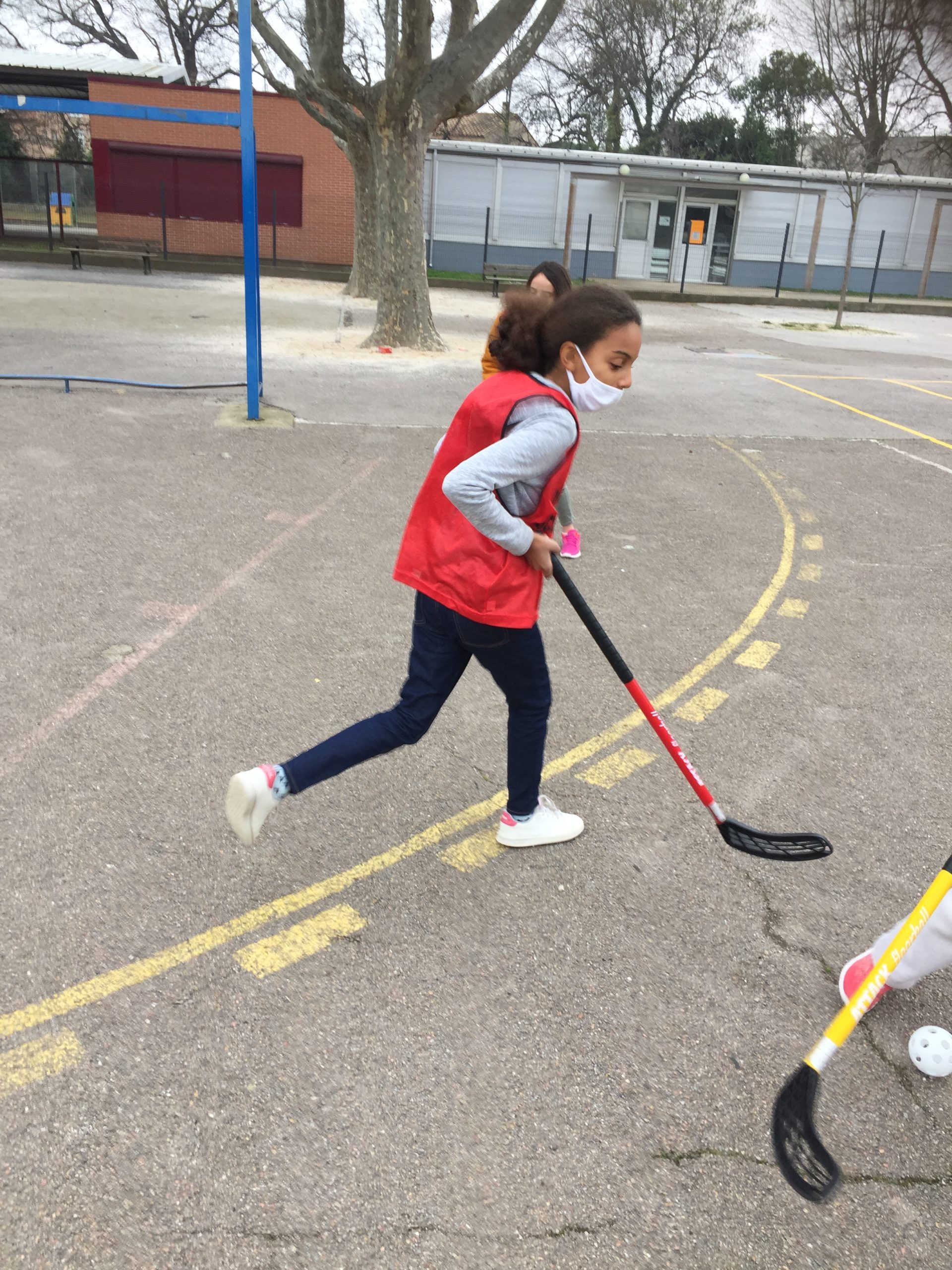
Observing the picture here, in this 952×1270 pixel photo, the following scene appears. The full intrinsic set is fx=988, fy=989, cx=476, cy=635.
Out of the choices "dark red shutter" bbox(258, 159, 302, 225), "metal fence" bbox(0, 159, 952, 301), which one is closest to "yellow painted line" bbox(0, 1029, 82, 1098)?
"metal fence" bbox(0, 159, 952, 301)

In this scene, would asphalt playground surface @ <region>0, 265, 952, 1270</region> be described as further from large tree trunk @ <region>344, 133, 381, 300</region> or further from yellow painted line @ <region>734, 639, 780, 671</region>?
large tree trunk @ <region>344, 133, 381, 300</region>

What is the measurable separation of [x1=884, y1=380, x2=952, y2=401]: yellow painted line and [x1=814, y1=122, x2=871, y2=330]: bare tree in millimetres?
7920

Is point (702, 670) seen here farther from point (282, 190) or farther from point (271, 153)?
point (271, 153)

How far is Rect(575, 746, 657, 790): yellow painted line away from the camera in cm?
379

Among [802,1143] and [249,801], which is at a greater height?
[249,801]

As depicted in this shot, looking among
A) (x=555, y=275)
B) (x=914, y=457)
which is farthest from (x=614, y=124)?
(x=555, y=275)

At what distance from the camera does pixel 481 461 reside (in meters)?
2.55

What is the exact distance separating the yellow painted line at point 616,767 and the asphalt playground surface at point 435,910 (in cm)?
2

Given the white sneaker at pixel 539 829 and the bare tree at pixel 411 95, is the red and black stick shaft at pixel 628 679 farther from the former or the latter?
the bare tree at pixel 411 95

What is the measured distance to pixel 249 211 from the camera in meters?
8.37

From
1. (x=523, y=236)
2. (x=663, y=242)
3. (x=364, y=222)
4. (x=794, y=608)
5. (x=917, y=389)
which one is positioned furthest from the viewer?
(x=663, y=242)

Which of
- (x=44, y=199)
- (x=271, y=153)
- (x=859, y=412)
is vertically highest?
(x=271, y=153)

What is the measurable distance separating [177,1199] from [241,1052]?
0.40 meters

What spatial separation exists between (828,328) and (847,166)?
8.05m
